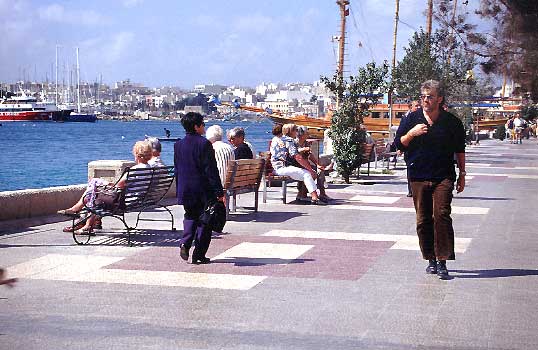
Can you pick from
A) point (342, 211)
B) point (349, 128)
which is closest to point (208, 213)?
point (342, 211)

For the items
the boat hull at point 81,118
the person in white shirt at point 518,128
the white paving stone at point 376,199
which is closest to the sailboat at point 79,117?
the boat hull at point 81,118

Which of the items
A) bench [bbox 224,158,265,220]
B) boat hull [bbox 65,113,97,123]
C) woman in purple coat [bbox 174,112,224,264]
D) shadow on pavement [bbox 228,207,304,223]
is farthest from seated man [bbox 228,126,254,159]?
boat hull [bbox 65,113,97,123]

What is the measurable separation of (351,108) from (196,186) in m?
12.1

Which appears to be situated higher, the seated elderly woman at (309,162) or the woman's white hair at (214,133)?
the woman's white hair at (214,133)

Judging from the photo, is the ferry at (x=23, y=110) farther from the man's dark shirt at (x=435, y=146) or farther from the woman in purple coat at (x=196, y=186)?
the man's dark shirt at (x=435, y=146)

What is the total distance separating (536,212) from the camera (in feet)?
51.0

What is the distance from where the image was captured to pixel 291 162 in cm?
1636

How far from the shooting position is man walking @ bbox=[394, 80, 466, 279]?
9.05 metres

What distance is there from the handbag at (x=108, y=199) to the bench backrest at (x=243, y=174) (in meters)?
2.61

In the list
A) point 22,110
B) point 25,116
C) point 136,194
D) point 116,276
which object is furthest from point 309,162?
point 25,116

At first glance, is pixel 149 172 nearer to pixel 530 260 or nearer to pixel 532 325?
pixel 530 260

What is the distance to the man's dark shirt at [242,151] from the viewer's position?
617 inches

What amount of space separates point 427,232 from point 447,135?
95cm

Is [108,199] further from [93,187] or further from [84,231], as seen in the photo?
[84,231]
